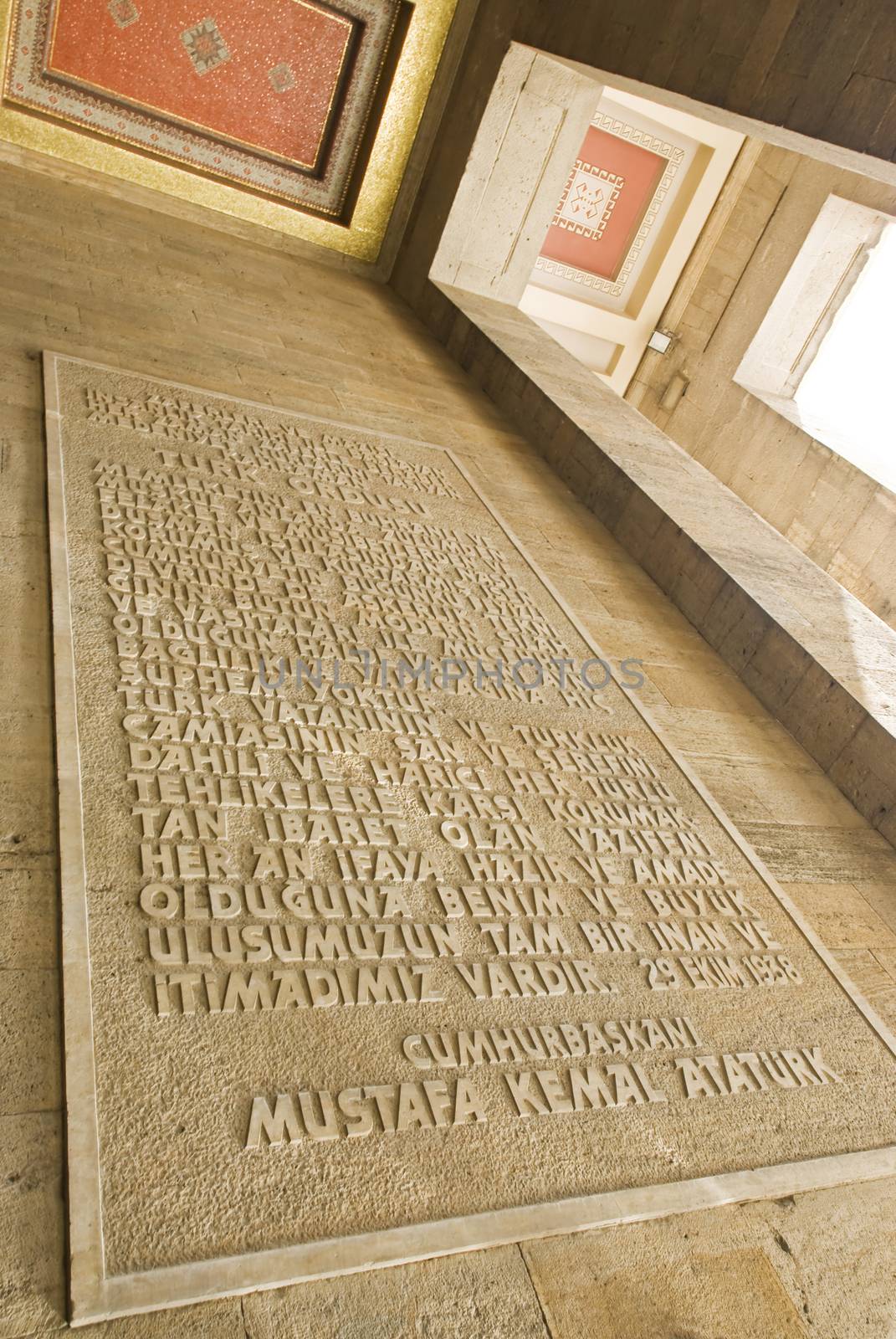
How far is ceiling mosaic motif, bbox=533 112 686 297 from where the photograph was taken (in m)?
10.3

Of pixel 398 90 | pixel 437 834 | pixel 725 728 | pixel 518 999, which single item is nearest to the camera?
pixel 518 999

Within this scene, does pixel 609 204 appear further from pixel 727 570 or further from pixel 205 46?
pixel 727 570

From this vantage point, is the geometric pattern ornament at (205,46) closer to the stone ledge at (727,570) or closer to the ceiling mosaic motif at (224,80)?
the ceiling mosaic motif at (224,80)

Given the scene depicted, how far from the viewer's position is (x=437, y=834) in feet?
9.25

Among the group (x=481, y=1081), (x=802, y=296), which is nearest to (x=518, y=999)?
(x=481, y=1081)

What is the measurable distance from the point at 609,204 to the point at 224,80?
15.9 ft

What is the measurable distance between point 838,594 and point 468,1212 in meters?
3.67

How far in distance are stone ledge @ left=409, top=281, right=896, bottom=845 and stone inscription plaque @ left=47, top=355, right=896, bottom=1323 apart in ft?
2.52

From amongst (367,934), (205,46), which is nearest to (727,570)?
(367,934)

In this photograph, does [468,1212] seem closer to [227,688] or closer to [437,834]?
[437,834]

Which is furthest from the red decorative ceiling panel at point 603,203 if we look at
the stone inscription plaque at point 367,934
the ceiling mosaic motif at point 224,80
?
the stone inscription plaque at point 367,934

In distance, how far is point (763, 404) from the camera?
10391mm

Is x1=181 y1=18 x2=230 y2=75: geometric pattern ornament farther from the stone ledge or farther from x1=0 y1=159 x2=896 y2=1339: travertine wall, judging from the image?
the stone ledge

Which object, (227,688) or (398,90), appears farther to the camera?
(398,90)
